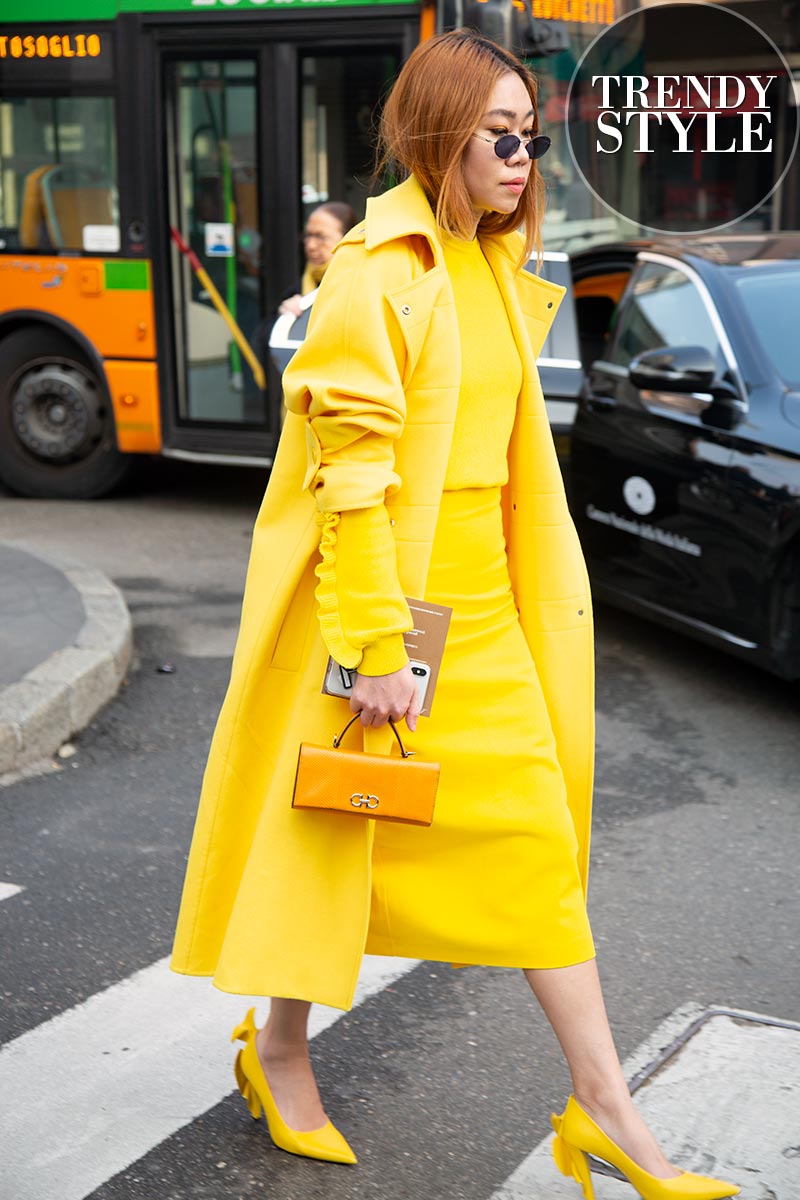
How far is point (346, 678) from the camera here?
8.73ft

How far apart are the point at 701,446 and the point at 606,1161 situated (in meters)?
3.45

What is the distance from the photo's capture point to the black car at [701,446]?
5492 mm

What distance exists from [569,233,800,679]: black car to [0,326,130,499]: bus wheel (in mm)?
3861

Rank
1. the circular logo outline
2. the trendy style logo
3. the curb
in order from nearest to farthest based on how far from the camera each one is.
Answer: the curb → the circular logo outline → the trendy style logo

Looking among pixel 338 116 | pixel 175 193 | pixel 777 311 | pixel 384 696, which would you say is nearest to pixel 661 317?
pixel 777 311

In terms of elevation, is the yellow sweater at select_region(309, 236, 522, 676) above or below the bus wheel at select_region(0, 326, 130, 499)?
above

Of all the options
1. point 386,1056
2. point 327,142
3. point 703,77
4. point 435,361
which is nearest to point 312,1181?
point 386,1056

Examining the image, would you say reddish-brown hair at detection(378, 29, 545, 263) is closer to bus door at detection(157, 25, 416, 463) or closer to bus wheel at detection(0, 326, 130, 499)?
bus door at detection(157, 25, 416, 463)

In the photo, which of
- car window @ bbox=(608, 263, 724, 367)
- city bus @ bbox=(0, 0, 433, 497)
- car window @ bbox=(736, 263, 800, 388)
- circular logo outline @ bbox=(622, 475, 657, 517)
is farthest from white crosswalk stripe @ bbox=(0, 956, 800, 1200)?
city bus @ bbox=(0, 0, 433, 497)

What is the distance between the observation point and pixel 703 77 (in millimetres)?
9891

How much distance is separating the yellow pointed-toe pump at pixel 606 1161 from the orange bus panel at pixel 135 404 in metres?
6.96

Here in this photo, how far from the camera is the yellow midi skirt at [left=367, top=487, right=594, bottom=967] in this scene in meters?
2.76

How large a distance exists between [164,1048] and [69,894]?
3.02 feet

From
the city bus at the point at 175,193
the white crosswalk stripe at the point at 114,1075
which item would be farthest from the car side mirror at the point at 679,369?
the city bus at the point at 175,193
